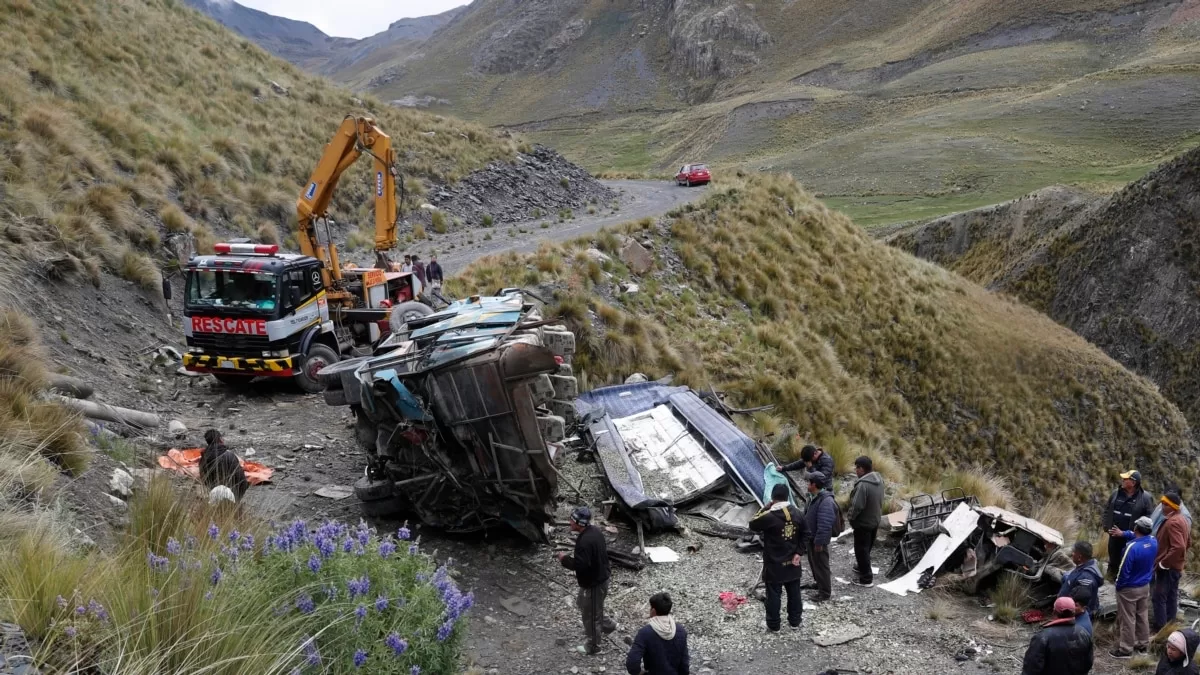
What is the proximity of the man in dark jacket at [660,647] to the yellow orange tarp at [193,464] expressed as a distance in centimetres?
558

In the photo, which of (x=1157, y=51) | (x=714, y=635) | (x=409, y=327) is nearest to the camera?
(x=714, y=635)

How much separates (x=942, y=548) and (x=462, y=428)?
591cm

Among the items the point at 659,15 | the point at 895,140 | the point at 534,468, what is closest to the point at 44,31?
the point at 534,468

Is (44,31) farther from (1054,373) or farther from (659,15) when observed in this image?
(659,15)

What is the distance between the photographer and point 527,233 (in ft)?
92.9

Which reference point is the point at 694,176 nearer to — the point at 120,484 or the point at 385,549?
the point at 120,484

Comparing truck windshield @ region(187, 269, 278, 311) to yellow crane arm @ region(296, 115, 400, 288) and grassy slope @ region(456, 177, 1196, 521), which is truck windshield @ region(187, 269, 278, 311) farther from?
grassy slope @ region(456, 177, 1196, 521)

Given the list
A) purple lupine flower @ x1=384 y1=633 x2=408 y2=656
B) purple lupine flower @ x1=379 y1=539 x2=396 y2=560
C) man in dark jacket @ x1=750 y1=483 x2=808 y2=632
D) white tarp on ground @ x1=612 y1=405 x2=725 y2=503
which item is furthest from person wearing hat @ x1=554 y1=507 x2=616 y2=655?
white tarp on ground @ x1=612 y1=405 x2=725 y2=503

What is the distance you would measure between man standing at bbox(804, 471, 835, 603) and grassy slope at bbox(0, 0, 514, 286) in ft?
42.7

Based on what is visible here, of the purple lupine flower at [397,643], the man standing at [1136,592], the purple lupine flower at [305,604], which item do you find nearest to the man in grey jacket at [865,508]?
the man standing at [1136,592]

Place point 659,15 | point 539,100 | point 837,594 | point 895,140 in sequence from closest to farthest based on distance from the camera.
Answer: point 837,594 < point 895,140 < point 539,100 < point 659,15

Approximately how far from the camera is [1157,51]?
94812mm

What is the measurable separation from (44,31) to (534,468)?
927 inches

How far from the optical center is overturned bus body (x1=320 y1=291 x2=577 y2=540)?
8.71m
